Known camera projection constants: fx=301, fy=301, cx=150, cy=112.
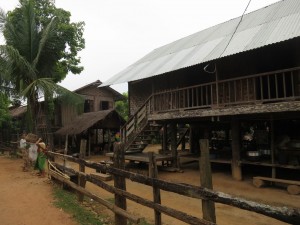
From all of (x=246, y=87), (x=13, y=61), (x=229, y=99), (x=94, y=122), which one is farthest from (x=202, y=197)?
(x=94, y=122)

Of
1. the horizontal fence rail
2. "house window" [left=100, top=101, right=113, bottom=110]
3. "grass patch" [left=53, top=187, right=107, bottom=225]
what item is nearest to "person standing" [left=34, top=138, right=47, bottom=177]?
"grass patch" [left=53, top=187, right=107, bottom=225]

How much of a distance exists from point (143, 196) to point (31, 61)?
11787mm

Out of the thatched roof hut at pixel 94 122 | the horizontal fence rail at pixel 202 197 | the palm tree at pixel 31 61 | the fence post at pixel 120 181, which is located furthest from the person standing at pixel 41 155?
the thatched roof hut at pixel 94 122

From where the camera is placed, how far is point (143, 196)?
9.43 m

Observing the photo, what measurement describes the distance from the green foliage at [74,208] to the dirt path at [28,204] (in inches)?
6.2

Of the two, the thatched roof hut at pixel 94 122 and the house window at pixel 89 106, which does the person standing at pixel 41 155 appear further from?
the house window at pixel 89 106

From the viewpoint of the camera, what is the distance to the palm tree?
16.0 m

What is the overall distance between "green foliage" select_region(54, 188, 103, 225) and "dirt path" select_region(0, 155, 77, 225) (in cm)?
16

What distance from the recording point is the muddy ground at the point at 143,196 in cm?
681

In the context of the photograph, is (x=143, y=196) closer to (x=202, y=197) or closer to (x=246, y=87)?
(x=246, y=87)

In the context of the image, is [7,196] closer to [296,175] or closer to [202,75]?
[202,75]

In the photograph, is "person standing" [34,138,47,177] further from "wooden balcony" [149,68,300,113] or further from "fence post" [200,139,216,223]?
"fence post" [200,139,216,223]

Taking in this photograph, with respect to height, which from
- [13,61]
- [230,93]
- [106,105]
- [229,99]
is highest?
[13,61]

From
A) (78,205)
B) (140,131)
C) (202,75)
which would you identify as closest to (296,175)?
(202,75)
